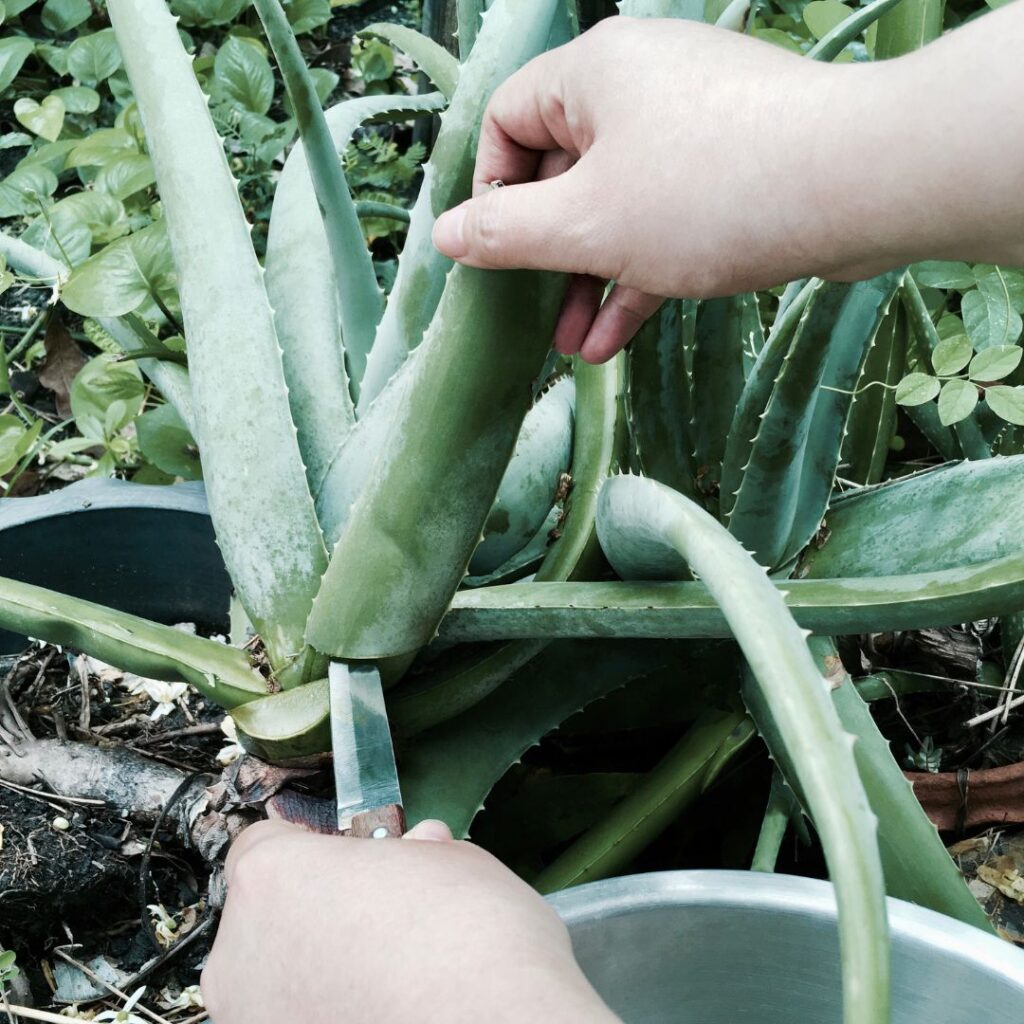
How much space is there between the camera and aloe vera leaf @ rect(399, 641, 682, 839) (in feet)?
2.32

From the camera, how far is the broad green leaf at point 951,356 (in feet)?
2.49

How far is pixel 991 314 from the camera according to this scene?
0.88 m

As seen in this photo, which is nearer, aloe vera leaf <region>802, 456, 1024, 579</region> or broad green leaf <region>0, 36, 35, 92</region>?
aloe vera leaf <region>802, 456, 1024, 579</region>

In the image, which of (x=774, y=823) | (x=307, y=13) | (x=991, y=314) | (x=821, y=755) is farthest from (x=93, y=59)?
(x=821, y=755)

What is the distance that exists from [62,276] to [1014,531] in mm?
798

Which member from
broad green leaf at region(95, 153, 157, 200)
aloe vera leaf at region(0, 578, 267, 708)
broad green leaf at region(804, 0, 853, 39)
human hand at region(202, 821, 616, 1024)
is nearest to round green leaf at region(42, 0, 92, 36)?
broad green leaf at region(95, 153, 157, 200)

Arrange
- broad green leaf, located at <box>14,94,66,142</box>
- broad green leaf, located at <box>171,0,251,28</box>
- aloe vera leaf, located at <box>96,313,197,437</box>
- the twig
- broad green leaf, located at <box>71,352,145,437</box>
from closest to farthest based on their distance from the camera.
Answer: the twig
aloe vera leaf, located at <box>96,313,197,437</box>
broad green leaf, located at <box>71,352,145,437</box>
broad green leaf, located at <box>14,94,66,142</box>
broad green leaf, located at <box>171,0,251,28</box>

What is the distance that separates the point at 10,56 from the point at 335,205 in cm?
82

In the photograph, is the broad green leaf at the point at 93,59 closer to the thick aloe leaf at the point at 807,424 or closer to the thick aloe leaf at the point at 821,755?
the thick aloe leaf at the point at 807,424

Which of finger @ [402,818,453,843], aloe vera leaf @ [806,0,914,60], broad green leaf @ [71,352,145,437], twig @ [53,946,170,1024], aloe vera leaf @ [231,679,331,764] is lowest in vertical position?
twig @ [53,946,170,1024]

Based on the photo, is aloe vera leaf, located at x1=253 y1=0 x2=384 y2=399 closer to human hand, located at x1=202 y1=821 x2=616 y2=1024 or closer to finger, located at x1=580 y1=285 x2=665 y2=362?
finger, located at x1=580 y1=285 x2=665 y2=362

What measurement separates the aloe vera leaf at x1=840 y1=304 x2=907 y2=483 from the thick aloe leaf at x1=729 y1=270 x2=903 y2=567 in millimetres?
149

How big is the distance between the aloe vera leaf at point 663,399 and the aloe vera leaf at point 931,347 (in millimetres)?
228

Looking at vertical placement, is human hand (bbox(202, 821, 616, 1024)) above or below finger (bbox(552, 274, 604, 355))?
below
